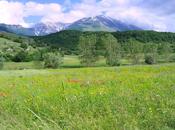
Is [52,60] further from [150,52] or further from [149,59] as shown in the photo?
[150,52]

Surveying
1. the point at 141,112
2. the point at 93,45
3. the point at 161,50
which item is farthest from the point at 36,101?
the point at 161,50

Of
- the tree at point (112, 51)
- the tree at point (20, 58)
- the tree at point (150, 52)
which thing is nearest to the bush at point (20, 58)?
the tree at point (20, 58)

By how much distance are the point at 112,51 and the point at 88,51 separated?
9224 millimetres

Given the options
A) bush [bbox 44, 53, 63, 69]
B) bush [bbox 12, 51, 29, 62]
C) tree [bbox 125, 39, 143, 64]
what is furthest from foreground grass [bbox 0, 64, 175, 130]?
bush [bbox 12, 51, 29, 62]

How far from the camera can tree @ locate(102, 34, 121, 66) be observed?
133m

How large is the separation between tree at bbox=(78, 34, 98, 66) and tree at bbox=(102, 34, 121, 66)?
4.63 m

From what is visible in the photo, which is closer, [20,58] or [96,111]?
[96,111]

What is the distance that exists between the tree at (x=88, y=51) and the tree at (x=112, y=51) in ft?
15.2

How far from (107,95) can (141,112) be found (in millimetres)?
2111

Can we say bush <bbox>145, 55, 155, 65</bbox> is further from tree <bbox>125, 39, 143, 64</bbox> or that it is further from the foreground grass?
the foreground grass

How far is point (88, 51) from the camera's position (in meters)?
138

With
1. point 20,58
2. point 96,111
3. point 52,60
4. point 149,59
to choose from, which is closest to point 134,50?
point 149,59

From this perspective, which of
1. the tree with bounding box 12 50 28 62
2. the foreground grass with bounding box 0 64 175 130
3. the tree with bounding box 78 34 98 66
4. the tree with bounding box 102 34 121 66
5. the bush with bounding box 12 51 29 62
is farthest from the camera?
the tree with bounding box 12 50 28 62

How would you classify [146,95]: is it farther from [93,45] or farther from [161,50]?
[161,50]
